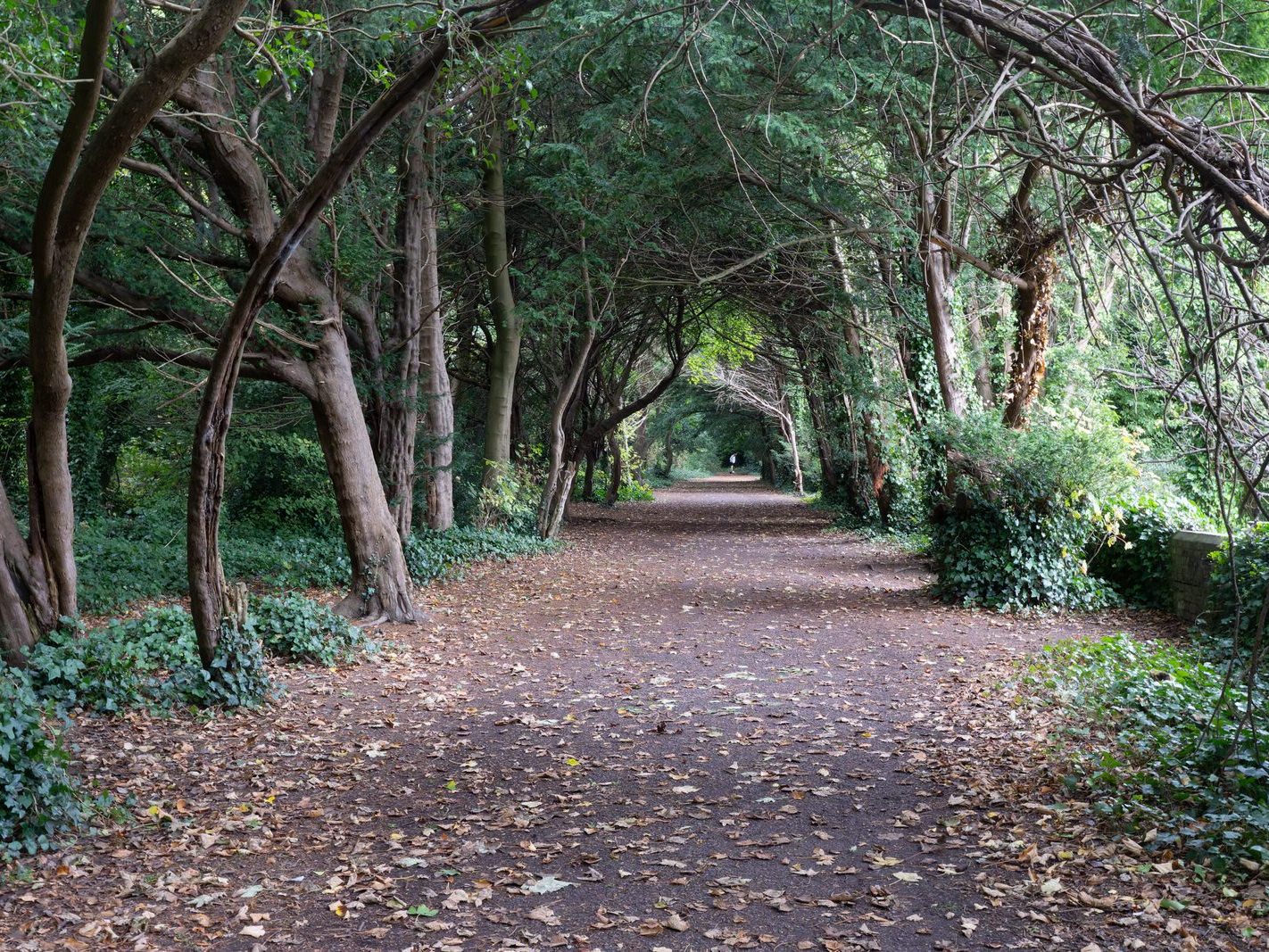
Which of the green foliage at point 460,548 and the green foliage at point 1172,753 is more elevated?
the green foliage at point 460,548

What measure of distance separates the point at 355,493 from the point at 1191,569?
9.05 meters

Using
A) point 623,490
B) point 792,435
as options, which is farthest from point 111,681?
point 792,435

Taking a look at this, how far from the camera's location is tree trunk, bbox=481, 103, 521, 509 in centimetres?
1698

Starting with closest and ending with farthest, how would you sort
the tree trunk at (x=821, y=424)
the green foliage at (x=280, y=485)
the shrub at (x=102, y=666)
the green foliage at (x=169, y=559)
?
the shrub at (x=102, y=666), the green foliage at (x=169, y=559), the green foliage at (x=280, y=485), the tree trunk at (x=821, y=424)

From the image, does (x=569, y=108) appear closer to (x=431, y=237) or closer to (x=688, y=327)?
(x=431, y=237)

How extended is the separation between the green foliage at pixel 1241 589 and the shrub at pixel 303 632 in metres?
7.60

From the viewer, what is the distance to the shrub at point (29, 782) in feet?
15.0

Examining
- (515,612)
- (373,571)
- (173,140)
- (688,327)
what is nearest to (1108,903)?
(373,571)

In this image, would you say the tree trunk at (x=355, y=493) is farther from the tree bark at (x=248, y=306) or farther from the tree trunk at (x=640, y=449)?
the tree trunk at (x=640, y=449)

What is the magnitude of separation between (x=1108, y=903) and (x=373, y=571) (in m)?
7.94

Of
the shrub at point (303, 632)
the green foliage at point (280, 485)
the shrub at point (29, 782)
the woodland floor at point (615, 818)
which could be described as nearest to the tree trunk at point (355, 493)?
the woodland floor at point (615, 818)

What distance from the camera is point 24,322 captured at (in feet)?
36.1

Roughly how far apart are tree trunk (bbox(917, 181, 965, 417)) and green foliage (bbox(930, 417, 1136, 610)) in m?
1.88

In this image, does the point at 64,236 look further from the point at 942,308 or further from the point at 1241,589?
the point at 942,308
